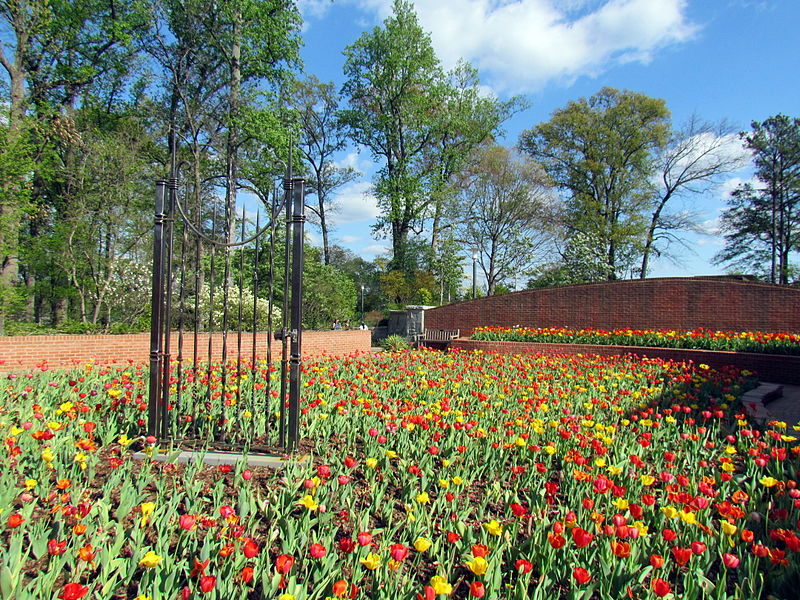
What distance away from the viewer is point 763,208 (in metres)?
27.2

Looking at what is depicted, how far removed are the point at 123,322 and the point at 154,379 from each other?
11.9 metres

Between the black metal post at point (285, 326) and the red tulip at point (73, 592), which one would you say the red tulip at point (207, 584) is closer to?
the red tulip at point (73, 592)

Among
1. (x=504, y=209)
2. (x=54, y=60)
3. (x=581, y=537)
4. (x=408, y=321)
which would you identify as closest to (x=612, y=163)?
(x=504, y=209)

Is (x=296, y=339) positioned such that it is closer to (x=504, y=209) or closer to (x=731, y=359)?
(x=731, y=359)

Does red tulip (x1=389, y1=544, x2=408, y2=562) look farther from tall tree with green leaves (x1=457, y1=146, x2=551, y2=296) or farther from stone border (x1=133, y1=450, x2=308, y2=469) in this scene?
tall tree with green leaves (x1=457, y1=146, x2=551, y2=296)

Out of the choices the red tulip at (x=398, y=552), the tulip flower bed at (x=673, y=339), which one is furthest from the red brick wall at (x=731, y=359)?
the red tulip at (x=398, y=552)

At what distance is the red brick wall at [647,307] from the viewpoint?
13.3 m

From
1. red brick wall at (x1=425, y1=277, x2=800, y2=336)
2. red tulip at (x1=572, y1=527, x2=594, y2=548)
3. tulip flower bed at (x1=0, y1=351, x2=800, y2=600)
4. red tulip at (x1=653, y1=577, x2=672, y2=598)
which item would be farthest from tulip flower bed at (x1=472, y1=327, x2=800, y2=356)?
red tulip at (x1=653, y1=577, x2=672, y2=598)

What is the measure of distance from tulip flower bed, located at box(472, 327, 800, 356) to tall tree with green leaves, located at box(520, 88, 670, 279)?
15491mm

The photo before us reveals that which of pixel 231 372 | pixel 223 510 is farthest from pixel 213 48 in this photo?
pixel 223 510

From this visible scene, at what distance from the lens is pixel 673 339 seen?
10.9 meters

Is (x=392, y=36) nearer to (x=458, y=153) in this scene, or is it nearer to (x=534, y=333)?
(x=458, y=153)

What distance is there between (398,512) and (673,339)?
1025 cm

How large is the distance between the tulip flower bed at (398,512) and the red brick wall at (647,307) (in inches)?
434
